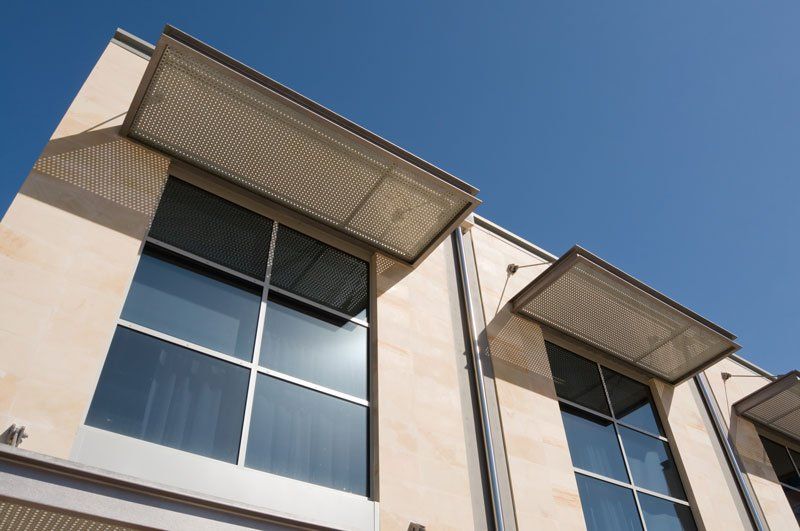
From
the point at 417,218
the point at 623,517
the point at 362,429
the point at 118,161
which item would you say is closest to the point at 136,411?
the point at 362,429

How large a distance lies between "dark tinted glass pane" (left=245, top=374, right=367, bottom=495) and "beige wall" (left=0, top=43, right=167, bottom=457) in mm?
1593

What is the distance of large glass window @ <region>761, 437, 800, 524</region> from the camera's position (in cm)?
1184

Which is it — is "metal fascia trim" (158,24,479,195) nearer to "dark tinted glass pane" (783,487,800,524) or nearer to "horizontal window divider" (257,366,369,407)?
"horizontal window divider" (257,366,369,407)

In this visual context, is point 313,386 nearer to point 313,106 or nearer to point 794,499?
point 313,106

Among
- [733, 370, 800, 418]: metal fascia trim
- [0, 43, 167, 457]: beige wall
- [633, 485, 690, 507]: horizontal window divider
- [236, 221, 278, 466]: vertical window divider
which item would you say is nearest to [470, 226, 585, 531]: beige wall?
[633, 485, 690, 507]: horizontal window divider

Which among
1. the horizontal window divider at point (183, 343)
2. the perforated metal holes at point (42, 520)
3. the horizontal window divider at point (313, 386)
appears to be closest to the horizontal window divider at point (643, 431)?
the horizontal window divider at point (313, 386)

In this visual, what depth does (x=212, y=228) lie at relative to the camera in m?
7.66

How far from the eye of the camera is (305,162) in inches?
313

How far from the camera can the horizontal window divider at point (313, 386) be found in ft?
22.2

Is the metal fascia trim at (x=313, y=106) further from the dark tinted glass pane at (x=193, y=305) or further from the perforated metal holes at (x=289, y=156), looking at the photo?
the dark tinted glass pane at (x=193, y=305)

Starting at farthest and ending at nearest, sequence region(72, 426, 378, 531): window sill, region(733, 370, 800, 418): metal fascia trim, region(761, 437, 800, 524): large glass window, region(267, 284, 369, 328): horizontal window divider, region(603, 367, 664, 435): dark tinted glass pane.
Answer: region(761, 437, 800, 524): large glass window
region(733, 370, 800, 418): metal fascia trim
region(603, 367, 664, 435): dark tinted glass pane
region(267, 284, 369, 328): horizontal window divider
region(72, 426, 378, 531): window sill

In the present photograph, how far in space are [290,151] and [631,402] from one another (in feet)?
21.6

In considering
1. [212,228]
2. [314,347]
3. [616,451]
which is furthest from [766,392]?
[212,228]

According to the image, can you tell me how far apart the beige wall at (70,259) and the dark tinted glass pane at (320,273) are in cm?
162
